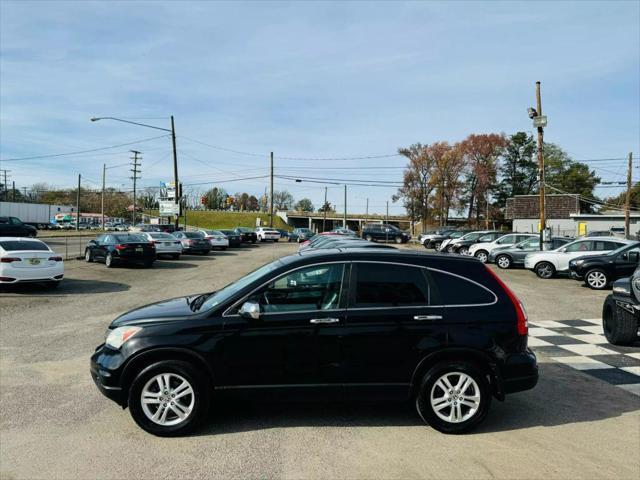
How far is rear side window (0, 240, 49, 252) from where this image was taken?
13484mm

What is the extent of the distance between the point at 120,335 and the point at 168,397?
737 millimetres

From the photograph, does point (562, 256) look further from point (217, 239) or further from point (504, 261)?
point (217, 239)

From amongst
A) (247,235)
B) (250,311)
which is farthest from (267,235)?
(250,311)

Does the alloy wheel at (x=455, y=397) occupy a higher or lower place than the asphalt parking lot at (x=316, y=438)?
higher

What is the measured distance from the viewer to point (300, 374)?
446 cm

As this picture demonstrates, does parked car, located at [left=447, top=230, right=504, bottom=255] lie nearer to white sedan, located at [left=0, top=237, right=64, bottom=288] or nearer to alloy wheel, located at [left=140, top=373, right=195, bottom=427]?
white sedan, located at [left=0, top=237, right=64, bottom=288]

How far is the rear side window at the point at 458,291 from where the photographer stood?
184 inches

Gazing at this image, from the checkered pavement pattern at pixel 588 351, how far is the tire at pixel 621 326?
0.12 metres

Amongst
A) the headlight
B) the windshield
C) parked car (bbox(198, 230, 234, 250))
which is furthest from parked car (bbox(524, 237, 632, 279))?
parked car (bbox(198, 230, 234, 250))

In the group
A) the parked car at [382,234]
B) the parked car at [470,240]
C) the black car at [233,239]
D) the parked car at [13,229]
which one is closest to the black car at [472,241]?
the parked car at [470,240]

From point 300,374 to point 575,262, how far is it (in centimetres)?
1529

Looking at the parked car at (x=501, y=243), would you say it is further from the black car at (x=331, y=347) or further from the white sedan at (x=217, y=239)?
the black car at (x=331, y=347)

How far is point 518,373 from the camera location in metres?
4.62

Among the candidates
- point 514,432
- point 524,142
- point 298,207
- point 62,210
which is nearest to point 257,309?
point 514,432
